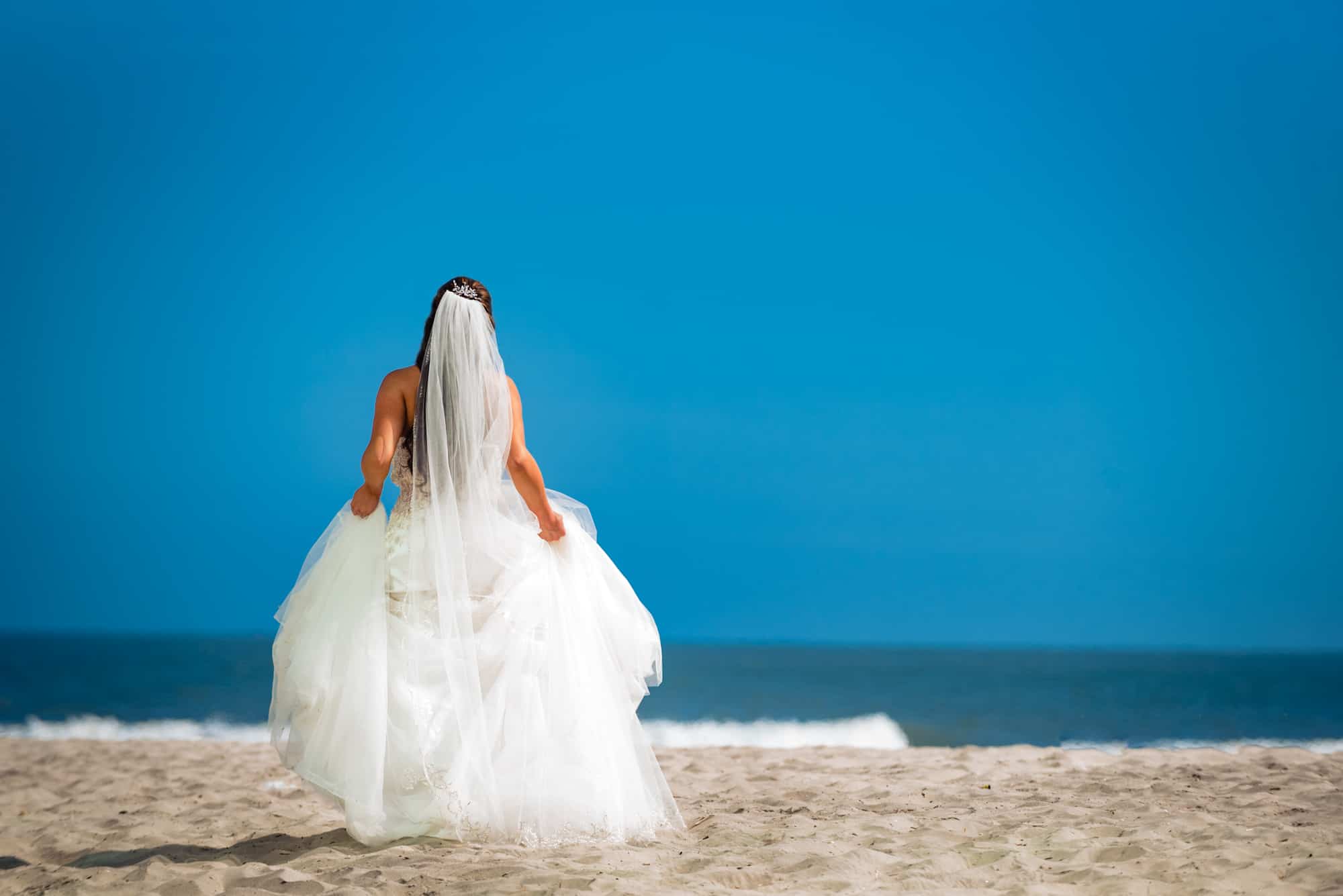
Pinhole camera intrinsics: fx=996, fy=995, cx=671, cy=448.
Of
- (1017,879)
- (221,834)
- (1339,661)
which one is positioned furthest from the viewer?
(1339,661)

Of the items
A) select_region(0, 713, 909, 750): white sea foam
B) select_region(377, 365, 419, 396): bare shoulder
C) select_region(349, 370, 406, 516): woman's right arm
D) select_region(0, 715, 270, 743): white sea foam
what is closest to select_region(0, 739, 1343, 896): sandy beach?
select_region(349, 370, 406, 516): woman's right arm

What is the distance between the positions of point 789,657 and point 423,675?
2593cm

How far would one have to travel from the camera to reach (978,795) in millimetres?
4867

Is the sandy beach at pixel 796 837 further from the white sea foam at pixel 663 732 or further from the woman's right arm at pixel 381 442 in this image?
the white sea foam at pixel 663 732

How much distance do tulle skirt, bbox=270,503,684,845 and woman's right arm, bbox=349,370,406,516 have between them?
0.08 meters

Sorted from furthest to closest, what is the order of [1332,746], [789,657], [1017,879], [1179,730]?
[789,657], [1179,730], [1332,746], [1017,879]

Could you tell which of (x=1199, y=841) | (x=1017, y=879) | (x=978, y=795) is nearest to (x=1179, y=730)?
(x=978, y=795)

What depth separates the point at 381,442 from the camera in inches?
145

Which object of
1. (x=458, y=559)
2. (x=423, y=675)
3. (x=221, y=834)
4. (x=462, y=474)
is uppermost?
(x=462, y=474)

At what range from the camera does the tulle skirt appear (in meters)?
3.44

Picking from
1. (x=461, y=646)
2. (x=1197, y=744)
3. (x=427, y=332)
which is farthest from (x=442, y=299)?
(x=1197, y=744)

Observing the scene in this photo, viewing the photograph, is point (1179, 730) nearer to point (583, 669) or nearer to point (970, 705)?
point (970, 705)

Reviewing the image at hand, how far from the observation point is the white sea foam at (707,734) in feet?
30.4

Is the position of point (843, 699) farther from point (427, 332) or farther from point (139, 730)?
point (427, 332)
